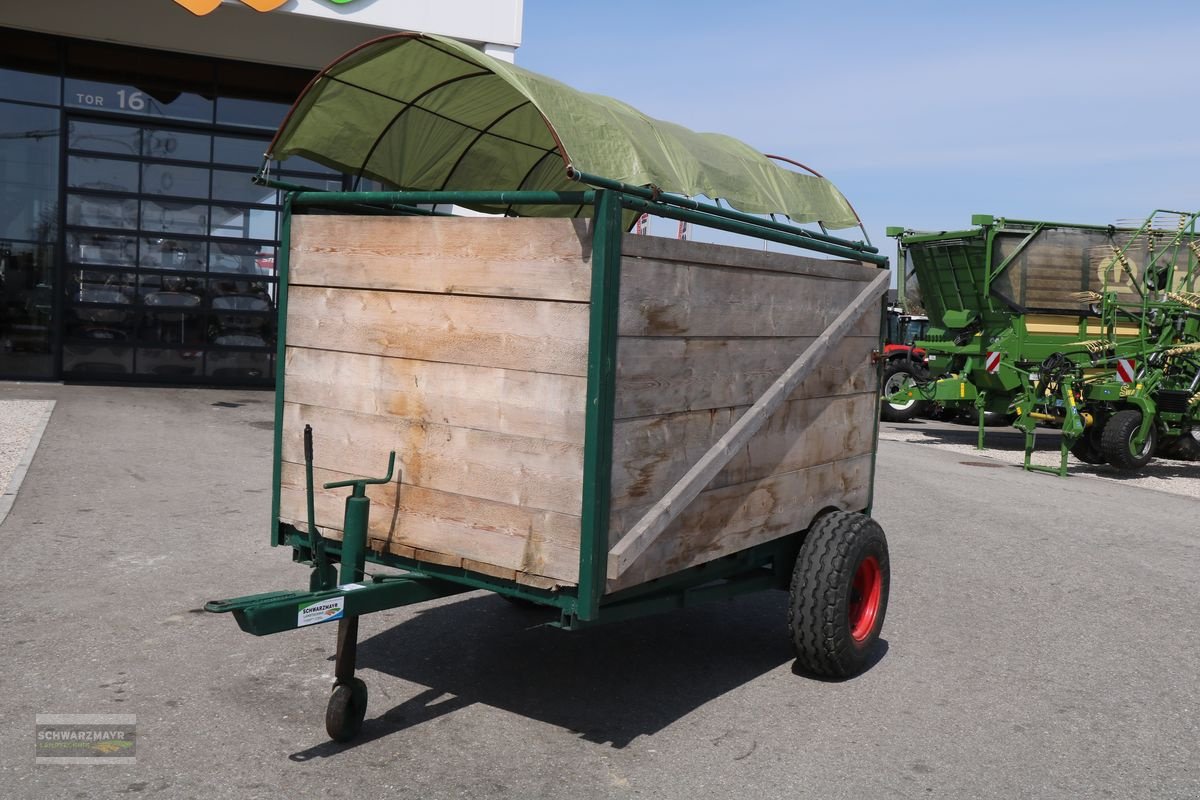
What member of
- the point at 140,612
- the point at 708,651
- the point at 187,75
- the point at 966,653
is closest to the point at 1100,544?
the point at 966,653

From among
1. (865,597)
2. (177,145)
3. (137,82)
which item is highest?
(137,82)

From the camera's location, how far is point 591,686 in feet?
15.9

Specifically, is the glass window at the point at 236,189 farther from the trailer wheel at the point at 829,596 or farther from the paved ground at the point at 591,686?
the trailer wheel at the point at 829,596

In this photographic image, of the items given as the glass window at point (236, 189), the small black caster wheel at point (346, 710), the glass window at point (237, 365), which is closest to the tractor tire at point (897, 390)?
the glass window at point (237, 365)

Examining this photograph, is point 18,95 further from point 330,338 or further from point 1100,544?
point 1100,544

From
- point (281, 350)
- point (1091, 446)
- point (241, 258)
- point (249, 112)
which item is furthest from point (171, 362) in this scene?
point (1091, 446)

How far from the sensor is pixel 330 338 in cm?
446

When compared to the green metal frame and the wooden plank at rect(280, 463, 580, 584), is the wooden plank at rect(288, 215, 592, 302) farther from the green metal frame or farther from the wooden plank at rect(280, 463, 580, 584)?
the wooden plank at rect(280, 463, 580, 584)

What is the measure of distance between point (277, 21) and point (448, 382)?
11.9 m

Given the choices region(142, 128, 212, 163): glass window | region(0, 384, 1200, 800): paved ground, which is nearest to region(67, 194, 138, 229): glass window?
region(142, 128, 212, 163): glass window

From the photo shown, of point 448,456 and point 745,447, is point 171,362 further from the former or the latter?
point 745,447

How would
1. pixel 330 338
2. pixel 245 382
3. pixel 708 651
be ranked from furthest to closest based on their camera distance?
pixel 245 382 < pixel 708 651 < pixel 330 338

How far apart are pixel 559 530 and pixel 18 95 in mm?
14282

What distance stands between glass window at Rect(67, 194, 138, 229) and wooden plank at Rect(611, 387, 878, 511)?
42.5 ft
